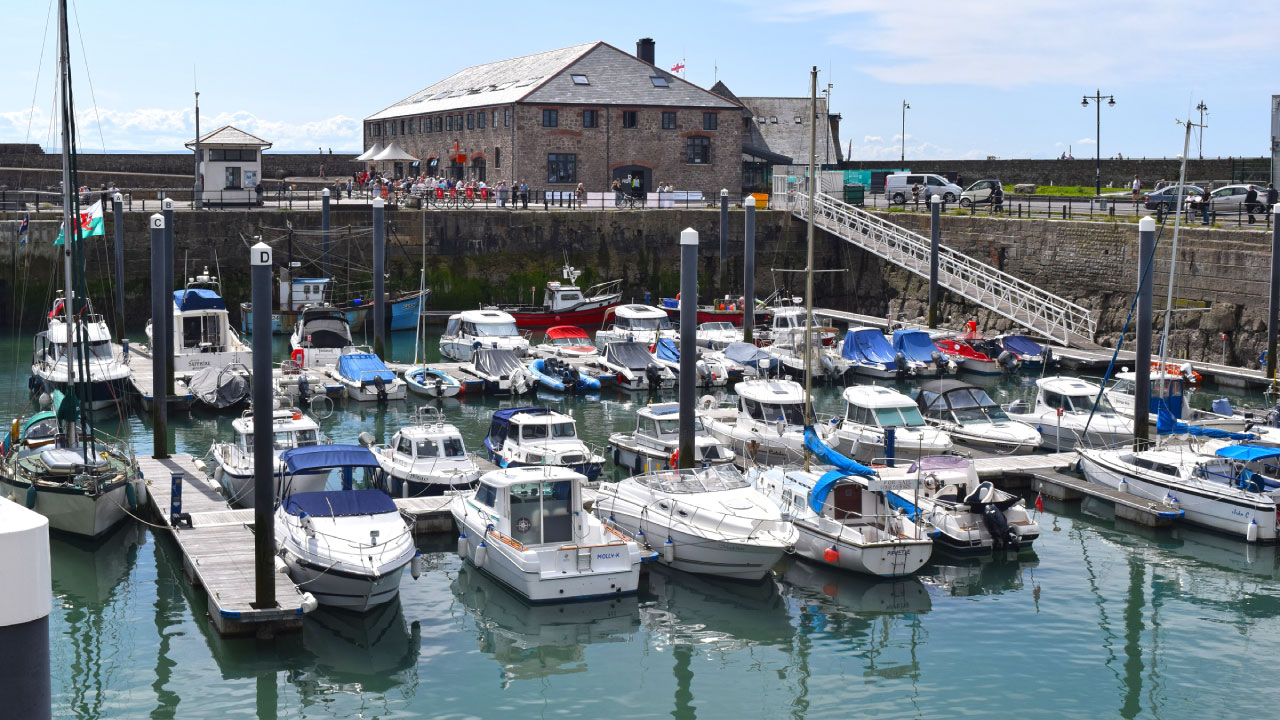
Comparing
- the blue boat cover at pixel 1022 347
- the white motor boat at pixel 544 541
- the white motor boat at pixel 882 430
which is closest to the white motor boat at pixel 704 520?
the white motor boat at pixel 544 541

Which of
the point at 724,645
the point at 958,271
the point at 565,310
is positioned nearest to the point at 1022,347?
the point at 958,271

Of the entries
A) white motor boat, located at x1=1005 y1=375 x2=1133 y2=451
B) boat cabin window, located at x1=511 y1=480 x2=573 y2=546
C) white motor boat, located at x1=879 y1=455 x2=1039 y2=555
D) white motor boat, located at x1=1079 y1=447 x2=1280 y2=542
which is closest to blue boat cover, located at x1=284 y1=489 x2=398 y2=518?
boat cabin window, located at x1=511 y1=480 x2=573 y2=546

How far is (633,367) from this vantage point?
36812 mm

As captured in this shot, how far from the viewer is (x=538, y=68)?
63.5m

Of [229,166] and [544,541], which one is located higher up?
[229,166]

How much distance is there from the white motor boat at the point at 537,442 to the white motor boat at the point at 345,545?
16.6 feet

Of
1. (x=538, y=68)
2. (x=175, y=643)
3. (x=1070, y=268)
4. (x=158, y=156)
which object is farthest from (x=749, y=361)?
(x=158, y=156)

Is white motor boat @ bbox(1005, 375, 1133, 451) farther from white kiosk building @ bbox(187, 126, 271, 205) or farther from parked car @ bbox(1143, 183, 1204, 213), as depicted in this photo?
white kiosk building @ bbox(187, 126, 271, 205)

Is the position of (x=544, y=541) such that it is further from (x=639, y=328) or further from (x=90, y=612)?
(x=639, y=328)

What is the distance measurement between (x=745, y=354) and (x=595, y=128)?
977 inches

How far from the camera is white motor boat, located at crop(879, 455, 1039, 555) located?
20.6 m

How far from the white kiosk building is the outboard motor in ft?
71.8

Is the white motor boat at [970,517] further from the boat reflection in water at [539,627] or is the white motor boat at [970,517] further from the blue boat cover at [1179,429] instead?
the blue boat cover at [1179,429]

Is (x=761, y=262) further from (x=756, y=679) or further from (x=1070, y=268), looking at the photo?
(x=756, y=679)
